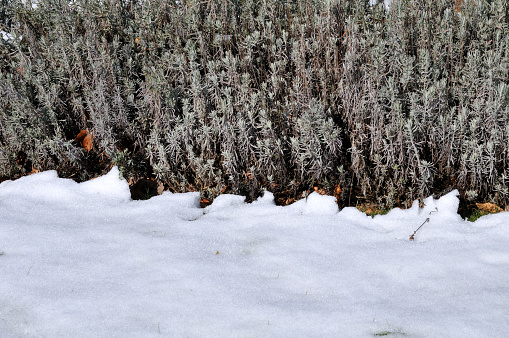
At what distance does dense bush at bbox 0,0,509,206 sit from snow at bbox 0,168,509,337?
0.30 meters

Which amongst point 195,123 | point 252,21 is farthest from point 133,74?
point 252,21

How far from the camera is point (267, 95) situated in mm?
3541

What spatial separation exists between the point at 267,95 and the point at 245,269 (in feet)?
5.39

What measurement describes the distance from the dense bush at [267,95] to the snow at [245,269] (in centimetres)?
30

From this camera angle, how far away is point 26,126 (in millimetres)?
3820

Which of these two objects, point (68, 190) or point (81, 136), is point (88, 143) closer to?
point (81, 136)

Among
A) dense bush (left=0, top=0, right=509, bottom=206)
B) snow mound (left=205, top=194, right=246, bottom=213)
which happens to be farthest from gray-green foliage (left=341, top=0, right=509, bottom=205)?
snow mound (left=205, top=194, right=246, bottom=213)

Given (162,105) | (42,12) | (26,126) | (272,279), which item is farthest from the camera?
(42,12)

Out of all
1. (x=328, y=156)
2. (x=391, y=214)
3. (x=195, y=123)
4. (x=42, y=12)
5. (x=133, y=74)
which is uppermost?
(x=42, y=12)

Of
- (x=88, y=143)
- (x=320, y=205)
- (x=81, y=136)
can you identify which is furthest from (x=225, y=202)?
(x=81, y=136)

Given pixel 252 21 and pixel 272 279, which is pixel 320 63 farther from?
pixel 272 279

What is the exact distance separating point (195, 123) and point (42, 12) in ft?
7.35

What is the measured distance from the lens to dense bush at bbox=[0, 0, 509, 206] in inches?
123

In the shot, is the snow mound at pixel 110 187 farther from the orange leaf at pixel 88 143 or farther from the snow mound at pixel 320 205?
the snow mound at pixel 320 205
